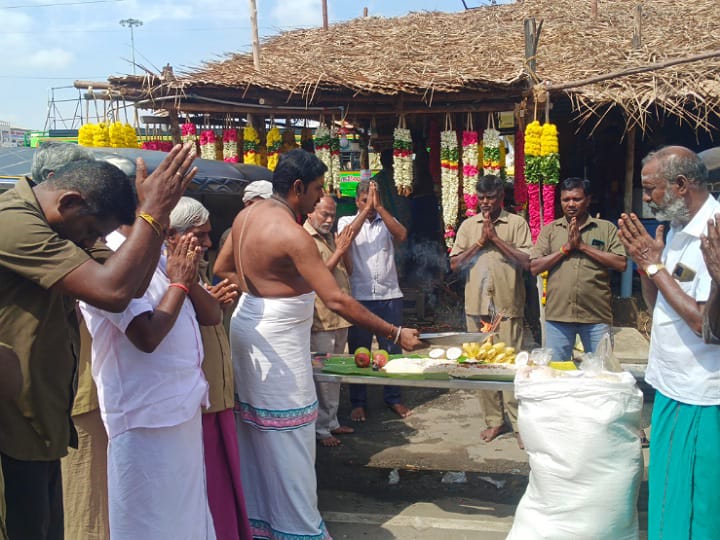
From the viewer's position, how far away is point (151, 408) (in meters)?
2.70

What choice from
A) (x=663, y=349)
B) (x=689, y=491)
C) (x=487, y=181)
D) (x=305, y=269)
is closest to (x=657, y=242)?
(x=663, y=349)

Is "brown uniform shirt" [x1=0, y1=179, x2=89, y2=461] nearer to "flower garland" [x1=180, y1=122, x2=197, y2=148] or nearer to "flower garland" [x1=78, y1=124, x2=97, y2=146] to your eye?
"flower garland" [x1=78, y1=124, x2=97, y2=146]

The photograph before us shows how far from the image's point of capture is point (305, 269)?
3.32 m

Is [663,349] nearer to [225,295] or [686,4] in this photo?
[225,295]

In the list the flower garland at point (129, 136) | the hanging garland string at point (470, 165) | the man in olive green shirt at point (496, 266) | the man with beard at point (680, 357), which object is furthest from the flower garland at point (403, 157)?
the man with beard at point (680, 357)

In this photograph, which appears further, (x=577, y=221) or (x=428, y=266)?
(x=428, y=266)

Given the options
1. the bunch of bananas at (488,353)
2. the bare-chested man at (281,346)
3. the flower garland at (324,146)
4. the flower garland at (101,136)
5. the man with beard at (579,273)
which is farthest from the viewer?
the flower garland at (324,146)

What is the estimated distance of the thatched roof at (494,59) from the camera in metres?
6.67

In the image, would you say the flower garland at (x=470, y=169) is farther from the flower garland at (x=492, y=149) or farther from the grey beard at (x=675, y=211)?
the grey beard at (x=675, y=211)

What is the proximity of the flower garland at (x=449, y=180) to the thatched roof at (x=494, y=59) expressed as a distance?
496 mm

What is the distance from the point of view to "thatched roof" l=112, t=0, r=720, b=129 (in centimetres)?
667

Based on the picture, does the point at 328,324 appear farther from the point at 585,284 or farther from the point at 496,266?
the point at 585,284

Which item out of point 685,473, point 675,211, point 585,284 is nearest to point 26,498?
point 685,473

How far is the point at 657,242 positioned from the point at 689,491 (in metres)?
1.07
